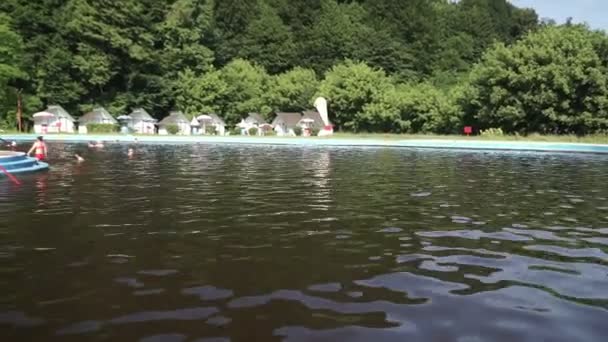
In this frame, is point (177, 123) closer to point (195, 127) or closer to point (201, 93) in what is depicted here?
point (195, 127)

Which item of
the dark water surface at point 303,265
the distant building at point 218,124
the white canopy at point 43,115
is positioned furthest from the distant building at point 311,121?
the dark water surface at point 303,265

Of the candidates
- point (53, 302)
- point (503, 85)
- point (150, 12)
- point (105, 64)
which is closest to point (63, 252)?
point (53, 302)

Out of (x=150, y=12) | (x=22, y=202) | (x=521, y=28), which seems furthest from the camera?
(x=521, y=28)

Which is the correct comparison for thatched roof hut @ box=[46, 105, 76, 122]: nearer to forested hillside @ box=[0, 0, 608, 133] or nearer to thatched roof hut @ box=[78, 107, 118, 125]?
thatched roof hut @ box=[78, 107, 118, 125]

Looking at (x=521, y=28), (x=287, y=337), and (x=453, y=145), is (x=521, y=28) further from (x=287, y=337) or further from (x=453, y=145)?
(x=287, y=337)

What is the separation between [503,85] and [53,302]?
5040 centimetres

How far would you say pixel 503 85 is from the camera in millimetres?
50625

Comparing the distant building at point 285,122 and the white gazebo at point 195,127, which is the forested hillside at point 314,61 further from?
the white gazebo at point 195,127

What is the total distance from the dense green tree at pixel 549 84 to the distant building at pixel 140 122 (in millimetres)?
39279

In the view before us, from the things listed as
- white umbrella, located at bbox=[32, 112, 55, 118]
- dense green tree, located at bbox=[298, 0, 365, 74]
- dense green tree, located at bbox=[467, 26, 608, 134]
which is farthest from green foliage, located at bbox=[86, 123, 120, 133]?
dense green tree, located at bbox=[467, 26, 608, 134]

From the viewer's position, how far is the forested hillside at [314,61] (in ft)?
160

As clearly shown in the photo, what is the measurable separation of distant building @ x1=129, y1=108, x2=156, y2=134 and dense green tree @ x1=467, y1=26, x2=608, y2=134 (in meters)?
39.3

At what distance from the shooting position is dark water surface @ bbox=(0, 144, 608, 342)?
202 inches

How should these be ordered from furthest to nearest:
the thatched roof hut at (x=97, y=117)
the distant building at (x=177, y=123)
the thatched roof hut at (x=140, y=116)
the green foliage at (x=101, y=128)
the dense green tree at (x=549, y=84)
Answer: the thatched roof hut at (x=140, y=116) → the thatched roof hut at (x=97, y=117) → the distant building at (x=177, y=123) → the green foliage at (x=101, y=128) → the dense green tree at (x=549, y=84)
